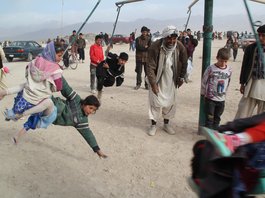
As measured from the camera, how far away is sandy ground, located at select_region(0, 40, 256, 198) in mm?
3904

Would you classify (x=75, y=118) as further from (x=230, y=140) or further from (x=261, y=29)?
(x=230, y=140)

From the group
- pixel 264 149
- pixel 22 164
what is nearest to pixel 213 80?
pixel 22 164

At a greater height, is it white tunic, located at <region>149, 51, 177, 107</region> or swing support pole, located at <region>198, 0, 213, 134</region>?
swing support pole, located at <region>198, 0, 213, 134</region>

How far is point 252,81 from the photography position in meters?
4.95

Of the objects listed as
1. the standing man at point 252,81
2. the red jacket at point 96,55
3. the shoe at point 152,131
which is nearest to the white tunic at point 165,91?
the shoe at point 152,131

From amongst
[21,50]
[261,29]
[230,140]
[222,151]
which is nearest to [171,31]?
[261,29]

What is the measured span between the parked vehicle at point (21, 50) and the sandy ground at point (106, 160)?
1600 cm

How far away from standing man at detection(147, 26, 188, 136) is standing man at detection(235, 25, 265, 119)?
1006mm

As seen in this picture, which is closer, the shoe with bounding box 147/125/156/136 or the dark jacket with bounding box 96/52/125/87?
the shoe with bounding box 147/125/156/136

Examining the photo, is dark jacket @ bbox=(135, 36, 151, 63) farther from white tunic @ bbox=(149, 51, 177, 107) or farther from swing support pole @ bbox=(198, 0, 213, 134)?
swing support pole @ bbox=(198, 0, 213, 134)

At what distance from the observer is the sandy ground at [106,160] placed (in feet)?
12.8

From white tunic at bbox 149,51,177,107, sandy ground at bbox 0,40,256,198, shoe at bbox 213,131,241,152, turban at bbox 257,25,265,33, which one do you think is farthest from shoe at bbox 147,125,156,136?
shoe at bbox 213,131,241,152

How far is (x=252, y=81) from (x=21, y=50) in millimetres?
19141

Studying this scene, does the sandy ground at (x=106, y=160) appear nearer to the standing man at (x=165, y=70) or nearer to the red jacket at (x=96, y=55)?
the standing man at (x=165, y=70)
